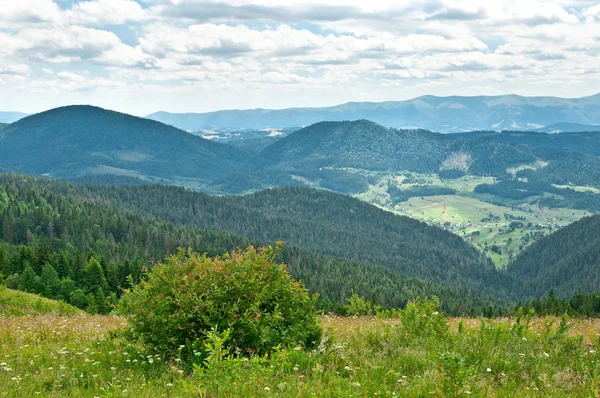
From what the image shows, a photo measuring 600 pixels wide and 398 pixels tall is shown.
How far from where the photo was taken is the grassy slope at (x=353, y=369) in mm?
10227

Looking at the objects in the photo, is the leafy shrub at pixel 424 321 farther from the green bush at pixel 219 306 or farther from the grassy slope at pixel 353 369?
the green bush at pixel 219 306

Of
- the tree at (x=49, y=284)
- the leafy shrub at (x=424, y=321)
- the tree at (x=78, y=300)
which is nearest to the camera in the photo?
the leafy shrub at (x=424, y=321)

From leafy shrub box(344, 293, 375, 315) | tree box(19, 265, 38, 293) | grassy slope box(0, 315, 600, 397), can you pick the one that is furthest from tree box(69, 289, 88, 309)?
grassy slope box(0, 315, 600, 397)

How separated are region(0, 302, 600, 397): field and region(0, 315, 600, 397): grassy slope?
3 cm

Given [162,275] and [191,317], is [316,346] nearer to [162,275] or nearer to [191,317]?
[191,317]

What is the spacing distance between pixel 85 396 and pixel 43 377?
244cm

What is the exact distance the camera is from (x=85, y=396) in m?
10.5

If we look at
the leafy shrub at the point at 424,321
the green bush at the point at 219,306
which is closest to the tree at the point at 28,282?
the green bush at the point at 219,306

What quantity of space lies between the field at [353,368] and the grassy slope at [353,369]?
0.09 ft

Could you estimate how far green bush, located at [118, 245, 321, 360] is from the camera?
12.4 metres

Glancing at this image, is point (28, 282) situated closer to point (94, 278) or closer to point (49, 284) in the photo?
point (49, 284)

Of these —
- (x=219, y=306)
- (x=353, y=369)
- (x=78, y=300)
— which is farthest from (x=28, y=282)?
(x=353, y=369)

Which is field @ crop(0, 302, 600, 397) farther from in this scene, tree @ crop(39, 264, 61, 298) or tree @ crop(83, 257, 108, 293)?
tree @ crop(83, 257, 108, 293)

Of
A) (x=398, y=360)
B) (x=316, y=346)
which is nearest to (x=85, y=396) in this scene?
(x=316, y=346)
